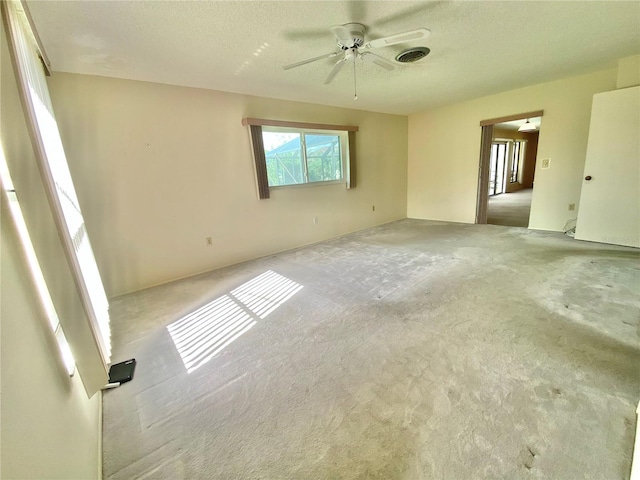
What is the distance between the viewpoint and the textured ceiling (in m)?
1.88

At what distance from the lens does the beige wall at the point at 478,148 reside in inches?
158

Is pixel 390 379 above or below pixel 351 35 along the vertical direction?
below

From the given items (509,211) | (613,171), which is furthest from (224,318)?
(509,211)

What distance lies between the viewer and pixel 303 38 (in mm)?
2293

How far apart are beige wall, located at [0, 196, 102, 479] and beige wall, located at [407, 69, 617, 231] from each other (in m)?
6.08

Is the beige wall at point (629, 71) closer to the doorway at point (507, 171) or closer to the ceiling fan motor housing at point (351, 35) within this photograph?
the doorway at point (507, 171)

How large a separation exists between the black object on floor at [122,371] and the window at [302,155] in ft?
9.35

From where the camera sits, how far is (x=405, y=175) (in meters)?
6.25

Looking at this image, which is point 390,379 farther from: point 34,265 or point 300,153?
point 300,153

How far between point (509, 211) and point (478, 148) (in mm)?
2316

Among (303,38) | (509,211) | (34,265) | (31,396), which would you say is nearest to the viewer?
(31,396)

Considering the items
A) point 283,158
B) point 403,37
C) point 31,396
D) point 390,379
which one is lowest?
point 390,379

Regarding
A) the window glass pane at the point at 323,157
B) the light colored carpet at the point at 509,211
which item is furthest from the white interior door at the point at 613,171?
A: the window glass pane at the point at 323,157

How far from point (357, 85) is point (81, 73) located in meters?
3.08
